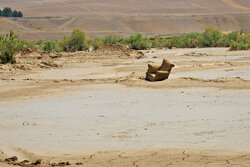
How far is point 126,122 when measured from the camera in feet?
33.7

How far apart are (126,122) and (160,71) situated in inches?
274

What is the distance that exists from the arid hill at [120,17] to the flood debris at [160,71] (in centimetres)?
6302

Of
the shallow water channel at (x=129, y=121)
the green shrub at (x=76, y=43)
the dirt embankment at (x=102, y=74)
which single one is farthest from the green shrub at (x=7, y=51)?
the green shrub at (x=76, y=43)

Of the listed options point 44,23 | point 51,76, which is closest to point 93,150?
point 51,76

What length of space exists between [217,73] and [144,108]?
7739mm

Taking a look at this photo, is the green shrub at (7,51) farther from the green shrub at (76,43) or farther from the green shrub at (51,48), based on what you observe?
the green shrub at (76,43)

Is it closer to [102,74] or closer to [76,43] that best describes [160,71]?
[102,74]

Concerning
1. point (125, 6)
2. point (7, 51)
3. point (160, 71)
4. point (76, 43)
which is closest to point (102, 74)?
point (160, 71)

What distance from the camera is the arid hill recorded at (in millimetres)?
101875

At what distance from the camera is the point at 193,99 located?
1291 cm

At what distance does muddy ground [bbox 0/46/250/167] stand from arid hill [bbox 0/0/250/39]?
64.9 m

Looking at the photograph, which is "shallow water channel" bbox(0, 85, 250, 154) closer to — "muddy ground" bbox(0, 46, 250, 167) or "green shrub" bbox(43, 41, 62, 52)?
"muddy ground" bbox(0, 46, 250, 167)

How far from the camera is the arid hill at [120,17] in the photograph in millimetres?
101875

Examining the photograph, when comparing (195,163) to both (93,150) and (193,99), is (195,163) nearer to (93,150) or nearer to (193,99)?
(93,150)
